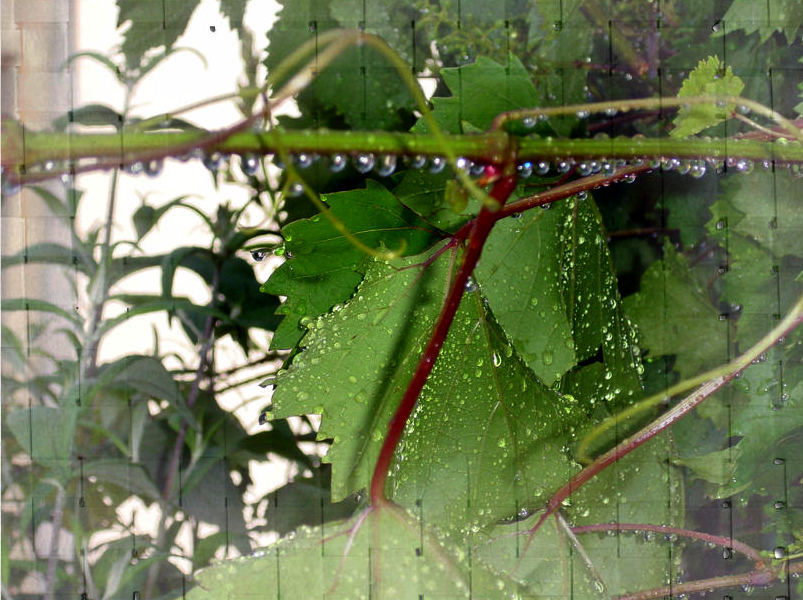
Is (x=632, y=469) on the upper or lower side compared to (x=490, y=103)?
lower

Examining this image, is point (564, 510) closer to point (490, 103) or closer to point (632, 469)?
point (632, 469)

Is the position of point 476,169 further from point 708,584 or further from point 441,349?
point 708,584

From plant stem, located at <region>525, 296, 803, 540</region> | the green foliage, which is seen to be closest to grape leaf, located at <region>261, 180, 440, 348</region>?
the green foliage

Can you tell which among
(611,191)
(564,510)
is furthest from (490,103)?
(564,510)

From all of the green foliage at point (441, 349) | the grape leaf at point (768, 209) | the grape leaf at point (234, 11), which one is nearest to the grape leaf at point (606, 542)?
the green foliage at point (441, 349)

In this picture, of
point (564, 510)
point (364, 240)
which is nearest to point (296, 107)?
point (364, 240)

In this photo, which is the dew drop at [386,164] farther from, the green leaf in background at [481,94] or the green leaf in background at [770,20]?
the green leaf in background at [770,20]

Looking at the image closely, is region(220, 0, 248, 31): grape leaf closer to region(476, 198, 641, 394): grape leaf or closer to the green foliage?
the green foliage
